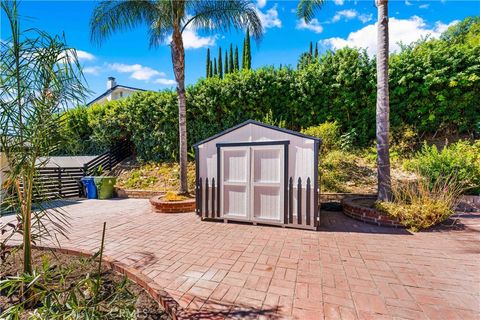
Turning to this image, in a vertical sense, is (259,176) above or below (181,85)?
below

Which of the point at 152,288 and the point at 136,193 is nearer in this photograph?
the point at 152,288

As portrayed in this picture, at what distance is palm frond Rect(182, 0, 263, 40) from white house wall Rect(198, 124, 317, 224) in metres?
4.16

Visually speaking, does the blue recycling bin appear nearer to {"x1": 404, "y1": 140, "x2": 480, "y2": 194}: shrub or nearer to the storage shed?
the storage shed

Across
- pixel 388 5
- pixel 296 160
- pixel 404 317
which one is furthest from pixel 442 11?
pixel 404 317

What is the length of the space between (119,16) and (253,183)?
21.8ft

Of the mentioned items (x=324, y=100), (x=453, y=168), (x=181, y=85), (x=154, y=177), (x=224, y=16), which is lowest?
(x=154, y=177)

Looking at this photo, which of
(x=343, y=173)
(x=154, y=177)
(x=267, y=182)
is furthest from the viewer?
(x=154, y=177)

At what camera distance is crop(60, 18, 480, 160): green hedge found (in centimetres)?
792

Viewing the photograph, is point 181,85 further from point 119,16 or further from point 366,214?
point 366,214

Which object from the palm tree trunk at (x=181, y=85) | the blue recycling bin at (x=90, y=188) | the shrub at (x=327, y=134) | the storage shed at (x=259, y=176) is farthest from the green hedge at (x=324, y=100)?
the storage shed at (x=259, y=176)

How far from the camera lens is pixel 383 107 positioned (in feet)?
17.3

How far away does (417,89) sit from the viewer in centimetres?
821

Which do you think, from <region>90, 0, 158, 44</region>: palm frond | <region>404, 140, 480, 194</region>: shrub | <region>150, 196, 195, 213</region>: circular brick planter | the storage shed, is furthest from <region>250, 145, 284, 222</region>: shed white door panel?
<region>90, 0, 158, 44</region>: palm frond

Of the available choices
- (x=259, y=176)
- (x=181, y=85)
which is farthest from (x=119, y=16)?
(x=259, y=176)
